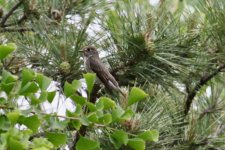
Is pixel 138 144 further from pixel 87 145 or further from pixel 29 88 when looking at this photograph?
pixel 29 88

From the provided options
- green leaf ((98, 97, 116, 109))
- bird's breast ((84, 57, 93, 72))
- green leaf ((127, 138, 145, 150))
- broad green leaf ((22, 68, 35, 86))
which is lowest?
green leaf ((127, 138, 145, 150))

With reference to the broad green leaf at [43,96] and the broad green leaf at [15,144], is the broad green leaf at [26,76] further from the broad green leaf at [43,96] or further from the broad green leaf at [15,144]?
the broad green leaf at [15,144]

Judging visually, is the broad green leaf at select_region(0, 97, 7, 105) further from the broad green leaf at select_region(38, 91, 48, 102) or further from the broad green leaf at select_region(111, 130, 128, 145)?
the broad green leaf at select_region(111, 130, 128, 145)

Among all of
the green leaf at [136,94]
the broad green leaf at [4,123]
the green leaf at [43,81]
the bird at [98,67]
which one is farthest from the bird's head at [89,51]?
the broad green leaf at [4,123]

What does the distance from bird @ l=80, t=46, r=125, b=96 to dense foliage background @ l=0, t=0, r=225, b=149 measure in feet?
0.09

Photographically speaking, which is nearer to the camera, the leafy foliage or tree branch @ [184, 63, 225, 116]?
the leafy foliage

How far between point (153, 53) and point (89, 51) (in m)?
0.28

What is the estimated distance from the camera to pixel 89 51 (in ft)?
9.08

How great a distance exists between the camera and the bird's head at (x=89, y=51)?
8.73 feet

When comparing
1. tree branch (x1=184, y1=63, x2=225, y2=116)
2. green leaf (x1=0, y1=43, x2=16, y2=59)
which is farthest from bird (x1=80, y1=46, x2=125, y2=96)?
green leaf (x1=0, y1=43, x2=16, y2=59)

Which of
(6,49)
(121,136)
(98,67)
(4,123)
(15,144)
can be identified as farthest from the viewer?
(98,67)

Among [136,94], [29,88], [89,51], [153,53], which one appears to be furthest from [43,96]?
[89,51]

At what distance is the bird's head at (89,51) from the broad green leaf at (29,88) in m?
0.84

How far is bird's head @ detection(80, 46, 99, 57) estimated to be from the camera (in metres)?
2.66
